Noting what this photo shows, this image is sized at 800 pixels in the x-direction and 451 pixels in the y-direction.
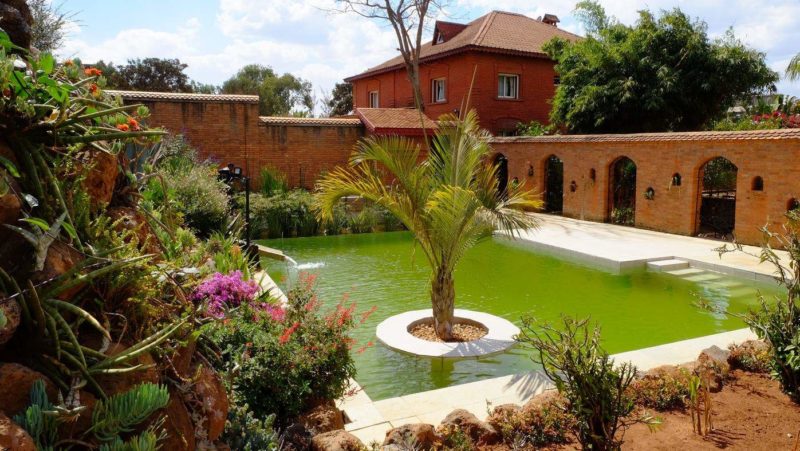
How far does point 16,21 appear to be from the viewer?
2324mm

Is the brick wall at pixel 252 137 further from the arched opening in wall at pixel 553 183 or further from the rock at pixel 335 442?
the rock at pixel 335 442

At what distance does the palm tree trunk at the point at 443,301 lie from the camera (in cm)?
655

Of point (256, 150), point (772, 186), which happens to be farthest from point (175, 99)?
point (772, 186)

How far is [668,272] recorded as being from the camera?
10.6 metres

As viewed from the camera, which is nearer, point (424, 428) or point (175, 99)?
point (424, 428)

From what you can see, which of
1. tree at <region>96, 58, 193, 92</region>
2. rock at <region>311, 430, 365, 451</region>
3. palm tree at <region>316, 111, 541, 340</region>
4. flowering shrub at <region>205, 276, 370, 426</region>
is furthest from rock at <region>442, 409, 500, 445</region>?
tree at <region>96, 58, 193, 92</region>

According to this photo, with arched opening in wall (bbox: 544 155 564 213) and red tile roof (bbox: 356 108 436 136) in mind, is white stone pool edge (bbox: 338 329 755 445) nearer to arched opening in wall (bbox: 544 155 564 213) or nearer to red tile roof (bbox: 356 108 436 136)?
arched opening in wall (bbox: 544 155 564 213)

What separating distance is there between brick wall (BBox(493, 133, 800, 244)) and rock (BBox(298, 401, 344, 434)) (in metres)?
10.1

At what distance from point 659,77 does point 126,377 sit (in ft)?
66.8

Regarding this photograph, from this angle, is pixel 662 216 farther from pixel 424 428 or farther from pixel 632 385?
pixel 424 428

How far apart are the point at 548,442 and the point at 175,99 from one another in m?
17.8

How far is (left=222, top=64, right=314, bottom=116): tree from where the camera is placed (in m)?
47.8

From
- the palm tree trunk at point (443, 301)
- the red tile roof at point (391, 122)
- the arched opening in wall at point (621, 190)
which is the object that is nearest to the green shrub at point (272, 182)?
the red tile roof at point (391, 122)

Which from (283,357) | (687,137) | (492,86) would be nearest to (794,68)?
(687,137)
